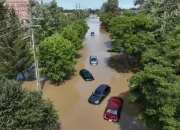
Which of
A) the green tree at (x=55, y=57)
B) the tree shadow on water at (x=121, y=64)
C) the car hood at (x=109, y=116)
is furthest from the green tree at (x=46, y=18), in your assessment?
the car hood at (x=109, y=116)

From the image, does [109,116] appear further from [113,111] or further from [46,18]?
[46,18]

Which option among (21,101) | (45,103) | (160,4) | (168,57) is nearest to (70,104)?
(45,103)

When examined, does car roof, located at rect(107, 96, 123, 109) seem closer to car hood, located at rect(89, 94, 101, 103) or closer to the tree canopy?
car hood, located at rect(89, 94, 101, 103)

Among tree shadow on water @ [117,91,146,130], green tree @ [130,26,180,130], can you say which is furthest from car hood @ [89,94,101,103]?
green tree @ [130,26,180,130]

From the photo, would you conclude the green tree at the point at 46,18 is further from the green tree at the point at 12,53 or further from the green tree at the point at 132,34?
the green tree at the point at 132,34

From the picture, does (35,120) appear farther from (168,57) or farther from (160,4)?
(160,4)

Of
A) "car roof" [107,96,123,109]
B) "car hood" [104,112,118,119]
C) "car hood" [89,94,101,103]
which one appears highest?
"car roof" [107,96,123,109]
